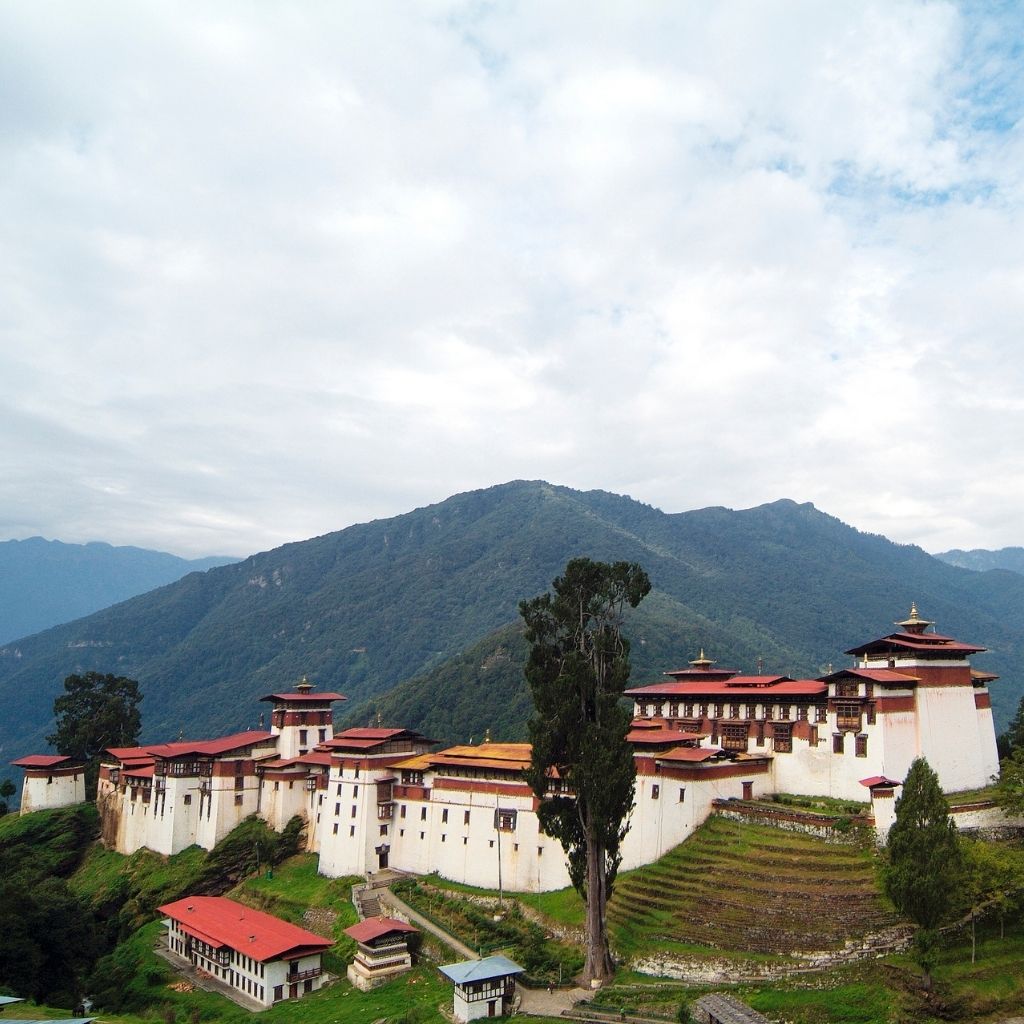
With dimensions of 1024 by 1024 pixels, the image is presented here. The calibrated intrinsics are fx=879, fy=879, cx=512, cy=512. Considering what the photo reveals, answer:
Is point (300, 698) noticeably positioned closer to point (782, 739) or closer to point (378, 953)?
point (378, 953)

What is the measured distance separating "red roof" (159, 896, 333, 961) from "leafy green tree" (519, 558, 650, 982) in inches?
531

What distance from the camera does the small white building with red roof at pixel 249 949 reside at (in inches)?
1553

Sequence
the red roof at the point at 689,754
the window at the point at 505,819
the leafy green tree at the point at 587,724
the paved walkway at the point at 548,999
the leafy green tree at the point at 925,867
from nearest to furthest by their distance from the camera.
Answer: the leafy green tree at the point at 925,867 → the paved walkway at the point at 548,999 → the leafy green tree at the point at 587,724 → the red roof at the point at 689,754 → the window at the point at 505,819

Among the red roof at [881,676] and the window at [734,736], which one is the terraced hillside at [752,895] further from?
the red roof at [881,676]

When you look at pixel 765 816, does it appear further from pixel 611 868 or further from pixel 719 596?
pixel 719 596

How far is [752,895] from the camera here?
3453 cm

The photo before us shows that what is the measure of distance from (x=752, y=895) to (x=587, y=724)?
910 cm

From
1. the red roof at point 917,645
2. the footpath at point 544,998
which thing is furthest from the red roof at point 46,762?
the red roof at point 917,645

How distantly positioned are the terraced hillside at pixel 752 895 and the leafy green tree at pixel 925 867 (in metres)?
2.71

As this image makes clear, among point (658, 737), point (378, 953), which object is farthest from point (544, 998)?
point (658, 737)

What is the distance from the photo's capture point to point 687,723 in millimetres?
50656

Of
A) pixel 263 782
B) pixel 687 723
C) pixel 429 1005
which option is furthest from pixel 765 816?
pixel 263 782

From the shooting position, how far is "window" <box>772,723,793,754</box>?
147 feet

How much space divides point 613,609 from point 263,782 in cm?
3286
